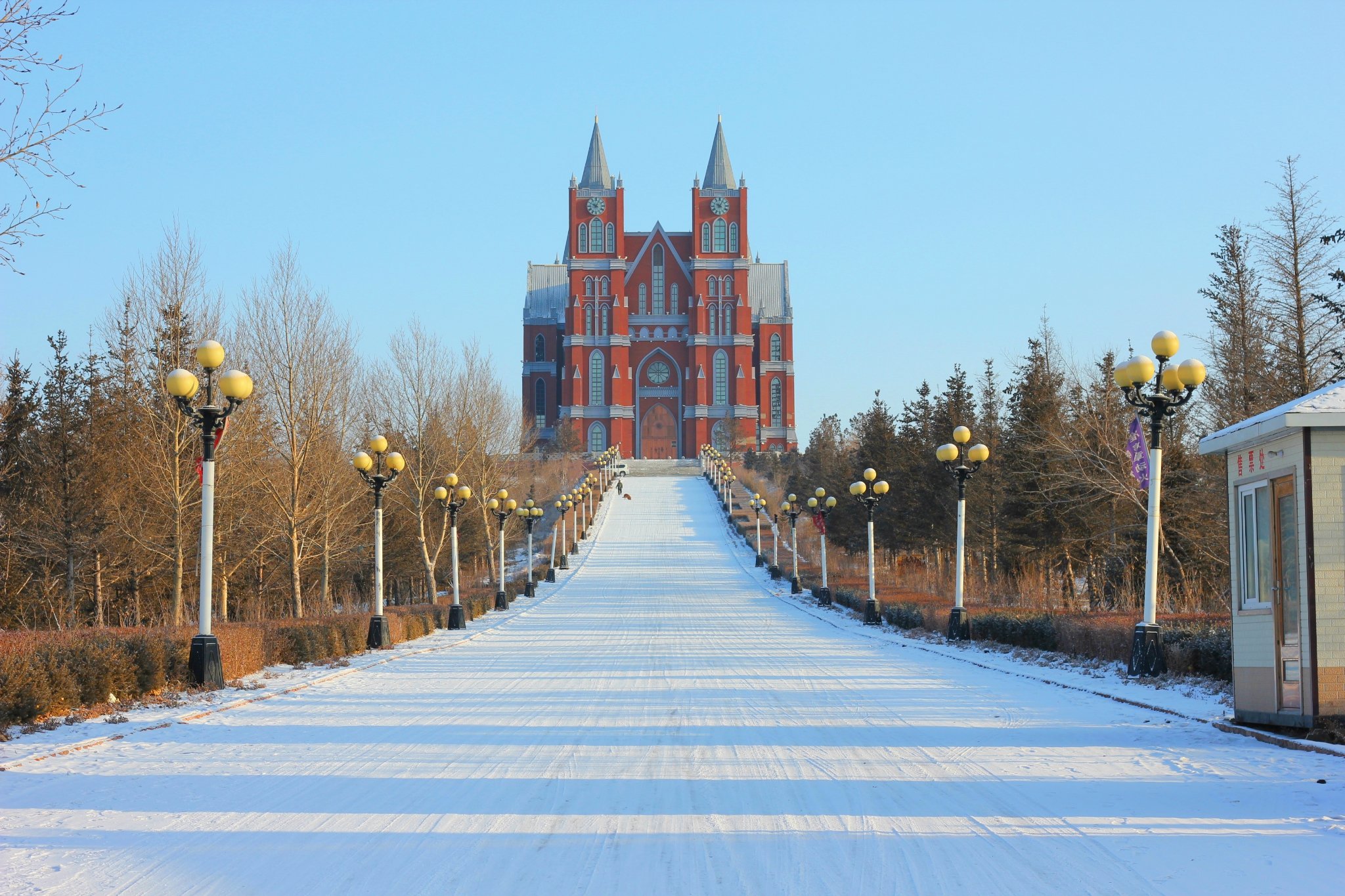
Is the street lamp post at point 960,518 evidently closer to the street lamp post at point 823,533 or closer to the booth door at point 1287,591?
the street lamp post at point 823,533

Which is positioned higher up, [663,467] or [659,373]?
[659,373]

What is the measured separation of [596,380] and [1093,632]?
81317 millimetres

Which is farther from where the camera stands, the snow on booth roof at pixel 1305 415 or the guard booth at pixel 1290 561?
the guard booth at pixel 1290 561

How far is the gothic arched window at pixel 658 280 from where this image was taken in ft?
325

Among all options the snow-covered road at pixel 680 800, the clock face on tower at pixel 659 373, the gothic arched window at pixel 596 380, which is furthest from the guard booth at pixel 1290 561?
the clock face on tower at pixel 659 373

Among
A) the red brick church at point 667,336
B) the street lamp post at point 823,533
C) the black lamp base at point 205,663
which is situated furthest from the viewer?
the red brick church at point 667,336

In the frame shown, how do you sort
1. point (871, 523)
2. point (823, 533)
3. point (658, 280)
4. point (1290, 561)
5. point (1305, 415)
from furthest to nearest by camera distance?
1. point (658, 280)
2. point (823, 533)
3. point (871, 523)
4. point (1290, 561)
5. point (1305, 415)

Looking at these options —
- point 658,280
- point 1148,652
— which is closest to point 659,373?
point 658,280

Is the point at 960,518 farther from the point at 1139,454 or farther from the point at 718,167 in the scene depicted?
the point at 718,167

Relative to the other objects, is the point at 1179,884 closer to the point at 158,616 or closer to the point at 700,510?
the point at 158,616

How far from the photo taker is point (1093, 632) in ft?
53.1

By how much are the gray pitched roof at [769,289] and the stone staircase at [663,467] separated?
58.9ft

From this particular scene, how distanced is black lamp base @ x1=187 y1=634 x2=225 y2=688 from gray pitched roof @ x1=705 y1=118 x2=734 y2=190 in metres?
88.1

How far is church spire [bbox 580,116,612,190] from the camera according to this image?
99.6 meters
